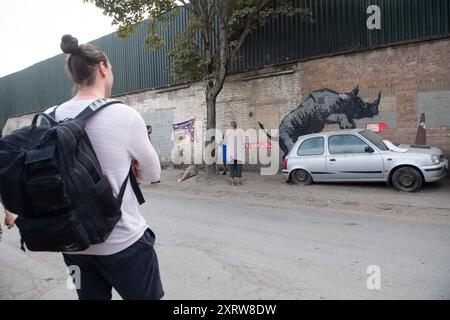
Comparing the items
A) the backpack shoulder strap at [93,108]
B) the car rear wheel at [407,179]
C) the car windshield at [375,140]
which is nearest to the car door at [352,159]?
the car windshield at [375,140]

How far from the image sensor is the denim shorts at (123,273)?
169 centimetres

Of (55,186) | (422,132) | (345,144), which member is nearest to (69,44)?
(55,186)

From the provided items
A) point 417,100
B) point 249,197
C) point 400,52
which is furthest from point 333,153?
point 400,52

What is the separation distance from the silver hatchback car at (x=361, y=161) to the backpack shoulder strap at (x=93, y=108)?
7982mm

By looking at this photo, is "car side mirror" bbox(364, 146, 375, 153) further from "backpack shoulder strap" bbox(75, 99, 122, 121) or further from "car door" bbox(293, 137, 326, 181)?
"backpack shoulder strap" bbox(75, 99, 122, 121)

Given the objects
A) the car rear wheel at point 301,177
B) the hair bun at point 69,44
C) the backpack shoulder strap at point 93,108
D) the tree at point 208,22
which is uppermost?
the tree at point 208,22

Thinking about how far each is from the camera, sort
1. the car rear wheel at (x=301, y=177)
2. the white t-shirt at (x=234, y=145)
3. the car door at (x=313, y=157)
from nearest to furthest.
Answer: the car door at (x=313, y=157)
the car rear wheel at (x=301, y=177)
the white t-shirt at (x=234, y=145)

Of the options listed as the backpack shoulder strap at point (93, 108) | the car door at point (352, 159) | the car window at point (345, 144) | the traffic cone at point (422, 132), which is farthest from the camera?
the traffic cone at point (422, 132)

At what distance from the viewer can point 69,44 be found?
5.60 ft

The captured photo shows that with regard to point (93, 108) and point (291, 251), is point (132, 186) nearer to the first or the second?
point (93, 108)

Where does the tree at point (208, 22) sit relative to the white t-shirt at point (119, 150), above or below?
above

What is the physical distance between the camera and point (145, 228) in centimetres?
184

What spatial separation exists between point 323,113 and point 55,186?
11.2 m

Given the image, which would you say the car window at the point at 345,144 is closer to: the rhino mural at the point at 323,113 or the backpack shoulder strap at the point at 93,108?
the rhino mural at the point at 323,113
